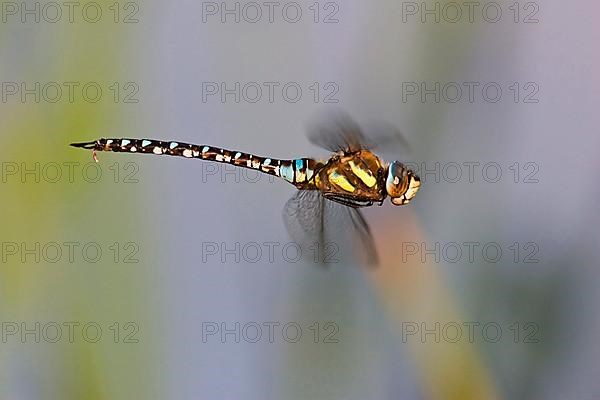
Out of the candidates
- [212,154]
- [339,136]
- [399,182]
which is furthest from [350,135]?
[212,154]

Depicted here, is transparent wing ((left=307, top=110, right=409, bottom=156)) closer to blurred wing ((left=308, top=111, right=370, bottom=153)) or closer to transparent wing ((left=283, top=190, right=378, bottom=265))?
blurred wing ((left=308, top=111, right=370, bottom=153))

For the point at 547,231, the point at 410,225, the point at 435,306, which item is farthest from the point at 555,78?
the point at 435,306

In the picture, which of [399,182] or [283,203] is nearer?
[399,182]

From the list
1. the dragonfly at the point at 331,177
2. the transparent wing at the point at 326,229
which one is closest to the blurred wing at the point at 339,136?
A: the dragonfly at the point at 331,177

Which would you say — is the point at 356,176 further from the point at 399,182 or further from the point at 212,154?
the point at 212,154

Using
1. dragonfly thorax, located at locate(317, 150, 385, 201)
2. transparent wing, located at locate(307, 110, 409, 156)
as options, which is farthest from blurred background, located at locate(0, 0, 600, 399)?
dragonfly thorax, located at locate(317, 150, 385, 201)

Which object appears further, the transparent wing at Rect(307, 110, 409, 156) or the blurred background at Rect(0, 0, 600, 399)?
the blurred background at Rect(0, 0, 600, 399)
